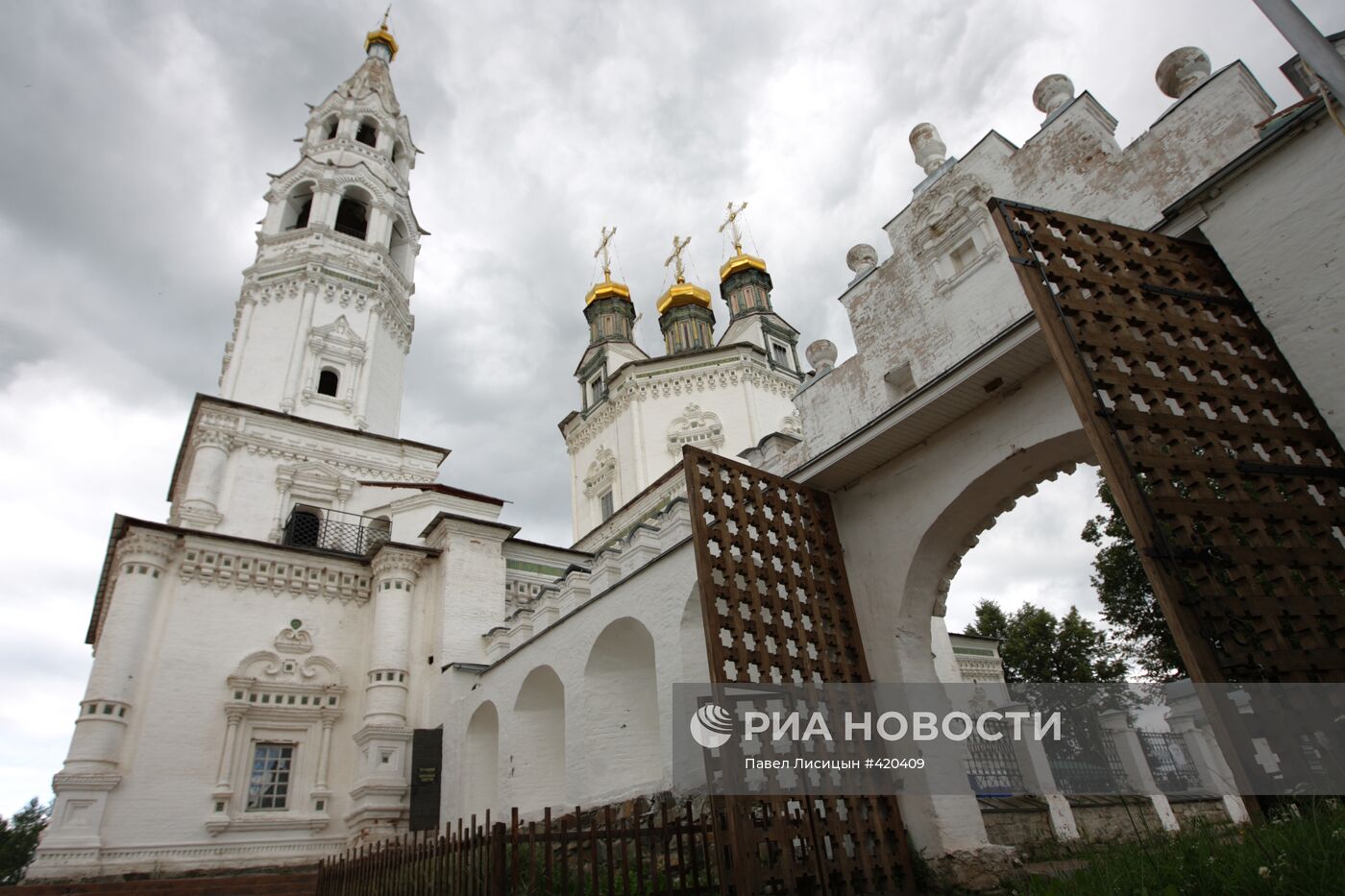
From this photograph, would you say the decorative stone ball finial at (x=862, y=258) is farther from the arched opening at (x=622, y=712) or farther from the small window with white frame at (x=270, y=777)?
the small window with white frame at (x=270, y=777)

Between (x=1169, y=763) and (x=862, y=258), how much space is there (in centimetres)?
1181

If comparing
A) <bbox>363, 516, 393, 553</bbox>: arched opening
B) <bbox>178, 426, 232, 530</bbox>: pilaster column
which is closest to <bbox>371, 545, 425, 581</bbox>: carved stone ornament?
<bbox>363, 516, 393, 553</bbox>: arched opening

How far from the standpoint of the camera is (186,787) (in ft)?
42.8

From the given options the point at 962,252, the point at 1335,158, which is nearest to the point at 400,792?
the point at 962,252

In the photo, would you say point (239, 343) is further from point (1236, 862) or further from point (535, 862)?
point (1236, 862)

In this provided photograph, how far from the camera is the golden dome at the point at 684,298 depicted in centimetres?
2938

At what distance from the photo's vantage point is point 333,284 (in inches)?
829

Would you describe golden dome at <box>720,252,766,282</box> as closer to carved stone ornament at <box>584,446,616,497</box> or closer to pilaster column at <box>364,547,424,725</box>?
carved stone ornament at <box>584,446,616,497</box>

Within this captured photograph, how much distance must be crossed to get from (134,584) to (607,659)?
909 cm

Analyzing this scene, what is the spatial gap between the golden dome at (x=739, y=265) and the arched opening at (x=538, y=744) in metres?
20.3

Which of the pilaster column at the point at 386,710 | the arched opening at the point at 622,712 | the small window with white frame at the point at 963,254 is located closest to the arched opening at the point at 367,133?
the pilaster column at the point at 386,710

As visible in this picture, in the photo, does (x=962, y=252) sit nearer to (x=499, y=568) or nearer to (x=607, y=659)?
(x=607, y=659)

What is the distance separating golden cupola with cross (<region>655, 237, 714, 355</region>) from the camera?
94.4 ft

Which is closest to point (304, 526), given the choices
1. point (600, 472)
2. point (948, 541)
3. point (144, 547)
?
point (144, 547)
